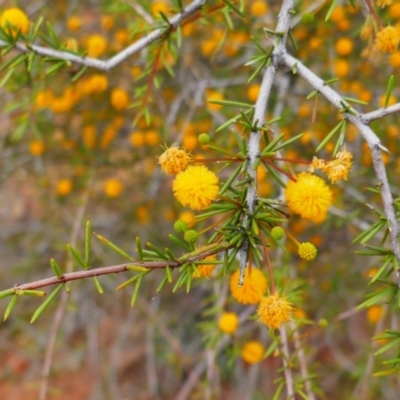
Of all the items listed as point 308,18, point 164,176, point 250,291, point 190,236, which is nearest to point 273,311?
point 250,291

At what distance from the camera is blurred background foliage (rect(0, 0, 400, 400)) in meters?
1.87

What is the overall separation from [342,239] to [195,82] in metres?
1.22

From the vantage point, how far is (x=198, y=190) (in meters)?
0.85

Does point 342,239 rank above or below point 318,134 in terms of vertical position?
below

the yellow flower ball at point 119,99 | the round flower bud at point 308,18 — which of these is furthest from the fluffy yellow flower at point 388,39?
the yellow flower ball at point 119,99

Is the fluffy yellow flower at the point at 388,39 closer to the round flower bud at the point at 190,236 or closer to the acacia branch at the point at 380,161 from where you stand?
the acacia branch at the point at 380,161

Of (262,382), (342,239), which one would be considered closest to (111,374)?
(262,382)

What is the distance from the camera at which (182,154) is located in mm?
910

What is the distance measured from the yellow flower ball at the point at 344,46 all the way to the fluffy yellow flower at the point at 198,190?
4.60ft

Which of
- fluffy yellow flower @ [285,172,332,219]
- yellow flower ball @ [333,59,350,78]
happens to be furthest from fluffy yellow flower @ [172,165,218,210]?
yellow flower ball @ [333,59,350,78]

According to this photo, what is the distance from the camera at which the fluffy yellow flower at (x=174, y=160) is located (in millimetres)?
906

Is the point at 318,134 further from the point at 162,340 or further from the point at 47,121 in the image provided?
the point at 162,340

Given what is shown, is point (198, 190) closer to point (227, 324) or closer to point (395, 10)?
point (227, 324)

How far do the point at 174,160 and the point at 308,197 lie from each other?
0.26m
